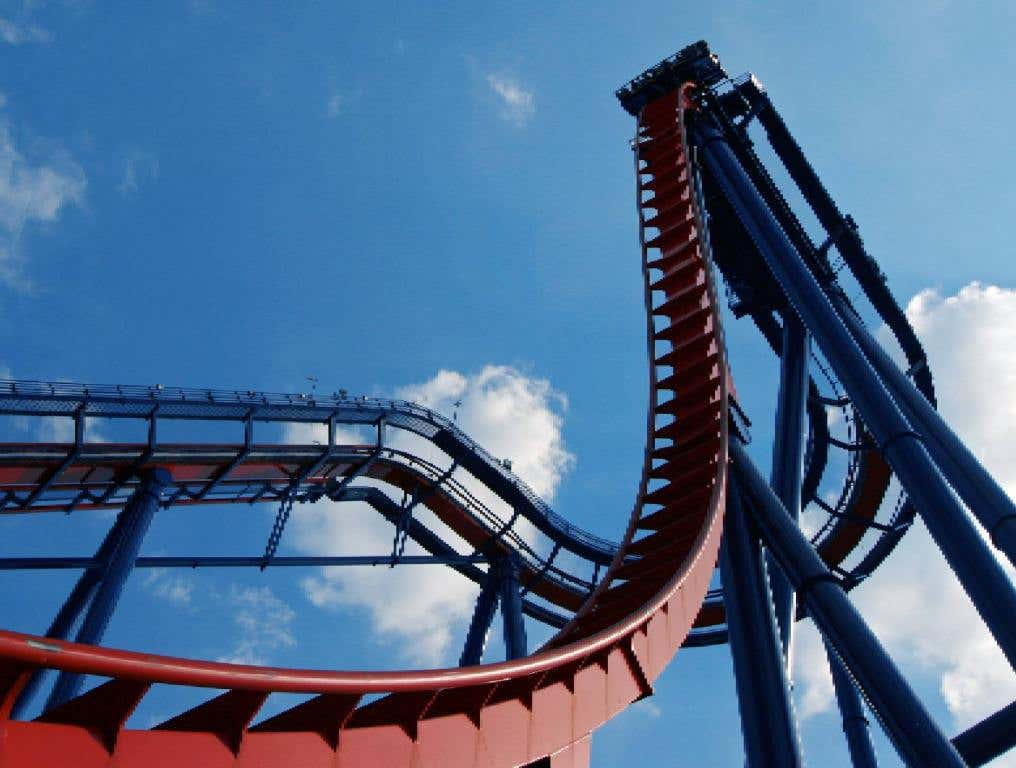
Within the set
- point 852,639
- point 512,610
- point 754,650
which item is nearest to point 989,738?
point 852,639

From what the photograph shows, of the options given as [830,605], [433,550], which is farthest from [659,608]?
[433,550]

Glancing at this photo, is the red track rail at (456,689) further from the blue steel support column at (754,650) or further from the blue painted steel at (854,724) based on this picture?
the blue painted steel at (854,724)

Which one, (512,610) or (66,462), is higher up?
Result: (66,462)

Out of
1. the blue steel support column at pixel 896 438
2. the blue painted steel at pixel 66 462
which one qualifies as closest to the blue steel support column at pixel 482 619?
the blue painted steel at pixel 66 462

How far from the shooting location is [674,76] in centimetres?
1452

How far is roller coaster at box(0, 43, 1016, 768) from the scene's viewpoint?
11.2 feet

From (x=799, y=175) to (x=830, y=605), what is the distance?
8435 mm

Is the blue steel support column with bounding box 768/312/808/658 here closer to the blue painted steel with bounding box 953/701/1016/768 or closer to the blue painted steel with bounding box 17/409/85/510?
the blue painted steel with bounding box 953/701/1016/768

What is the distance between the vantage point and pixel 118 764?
2.95 metres

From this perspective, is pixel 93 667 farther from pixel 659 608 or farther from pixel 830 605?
pixel 830 605

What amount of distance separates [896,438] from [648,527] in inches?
91.6

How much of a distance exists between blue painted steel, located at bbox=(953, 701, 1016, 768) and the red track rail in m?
3.07

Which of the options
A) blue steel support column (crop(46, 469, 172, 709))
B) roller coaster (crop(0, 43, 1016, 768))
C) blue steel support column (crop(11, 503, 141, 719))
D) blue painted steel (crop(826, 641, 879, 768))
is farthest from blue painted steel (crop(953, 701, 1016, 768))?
blue steel support column (crop(11, 503, 141, 719))

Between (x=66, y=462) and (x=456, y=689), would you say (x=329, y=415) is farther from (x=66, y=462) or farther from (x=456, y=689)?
(x=456, y=689)
